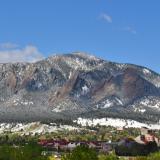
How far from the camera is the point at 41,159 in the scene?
199 meters

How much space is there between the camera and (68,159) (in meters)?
198

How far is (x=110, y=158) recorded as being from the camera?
7608 inches

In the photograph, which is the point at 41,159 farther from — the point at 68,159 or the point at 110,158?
the point at 110,158

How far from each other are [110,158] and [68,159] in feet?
51.7

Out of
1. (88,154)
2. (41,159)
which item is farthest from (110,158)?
(41,159)

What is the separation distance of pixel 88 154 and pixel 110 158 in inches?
327

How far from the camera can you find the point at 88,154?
196 meters

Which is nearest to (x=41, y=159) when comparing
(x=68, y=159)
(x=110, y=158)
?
(x=68, y=159)

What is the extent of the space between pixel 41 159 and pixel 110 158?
25713mm

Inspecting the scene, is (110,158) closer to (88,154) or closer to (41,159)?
(88,154)
